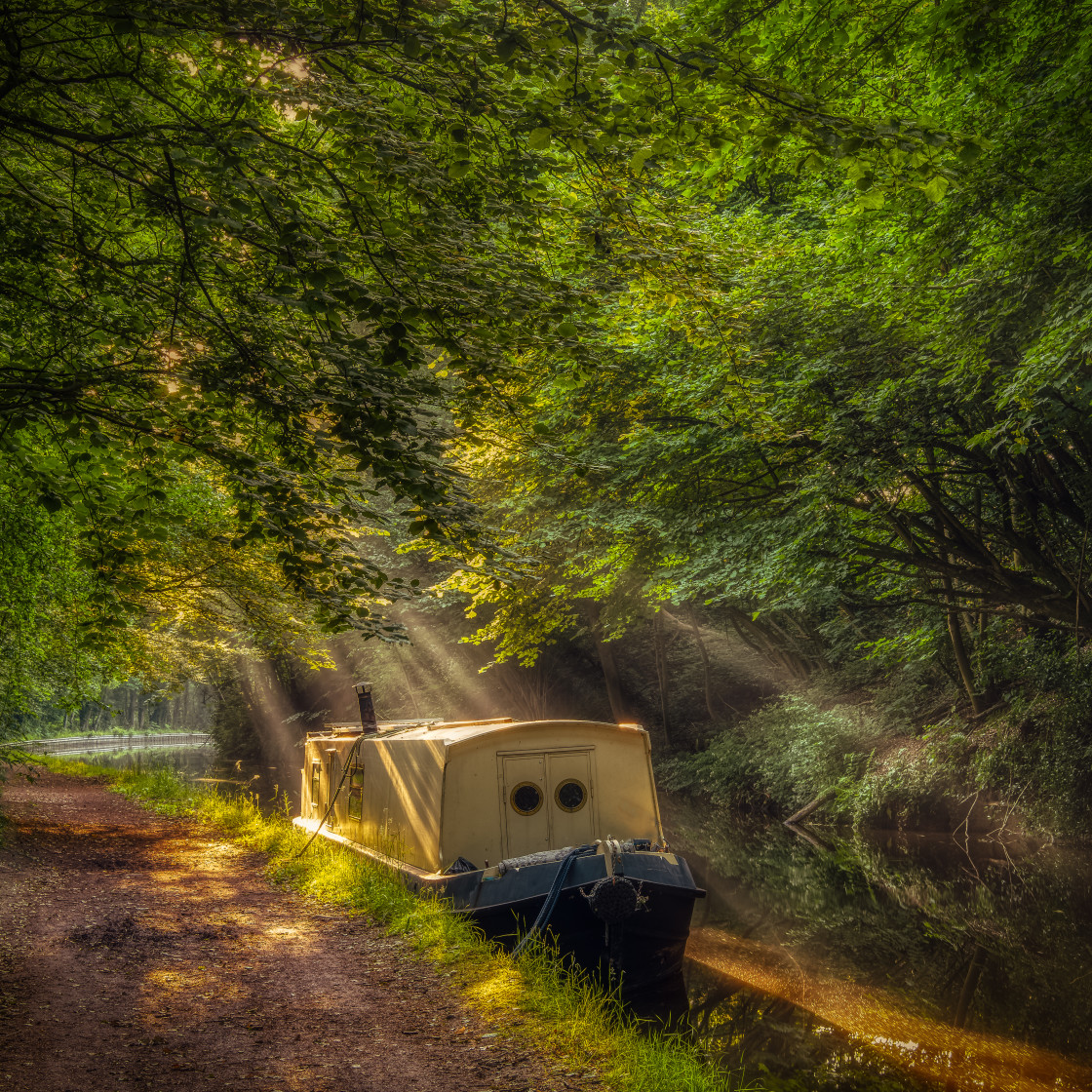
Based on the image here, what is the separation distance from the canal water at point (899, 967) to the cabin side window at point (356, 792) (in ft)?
16.1

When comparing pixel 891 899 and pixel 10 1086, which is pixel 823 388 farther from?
pixel 10 1086

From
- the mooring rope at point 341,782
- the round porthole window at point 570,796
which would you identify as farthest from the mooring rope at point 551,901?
the mooring rope at point 341,782

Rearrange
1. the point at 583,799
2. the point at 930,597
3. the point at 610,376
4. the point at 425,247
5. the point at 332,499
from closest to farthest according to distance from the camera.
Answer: the point at 425,247, the point at 332,499, the point at 583,799, the point at 610,376, the point at 930,597

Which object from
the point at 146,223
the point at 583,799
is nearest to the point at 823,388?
the point at 583,799

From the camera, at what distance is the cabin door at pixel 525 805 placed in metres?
8.92

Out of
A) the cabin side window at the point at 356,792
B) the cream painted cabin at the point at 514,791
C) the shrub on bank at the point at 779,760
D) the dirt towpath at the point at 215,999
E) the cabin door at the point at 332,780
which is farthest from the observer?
the shrub on bank at the point at 779,760

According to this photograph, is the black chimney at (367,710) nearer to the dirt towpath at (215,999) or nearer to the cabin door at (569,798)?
the dirt towpath at (215,999)

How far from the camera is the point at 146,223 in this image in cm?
531

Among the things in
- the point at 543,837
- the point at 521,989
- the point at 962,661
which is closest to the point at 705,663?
the point at 962,661

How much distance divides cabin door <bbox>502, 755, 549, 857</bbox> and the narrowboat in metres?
0.01

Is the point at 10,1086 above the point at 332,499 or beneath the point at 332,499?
beneath

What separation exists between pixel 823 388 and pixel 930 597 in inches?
217

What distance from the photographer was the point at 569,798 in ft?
30.2

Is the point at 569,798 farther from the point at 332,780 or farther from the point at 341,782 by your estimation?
the point at 332,780
